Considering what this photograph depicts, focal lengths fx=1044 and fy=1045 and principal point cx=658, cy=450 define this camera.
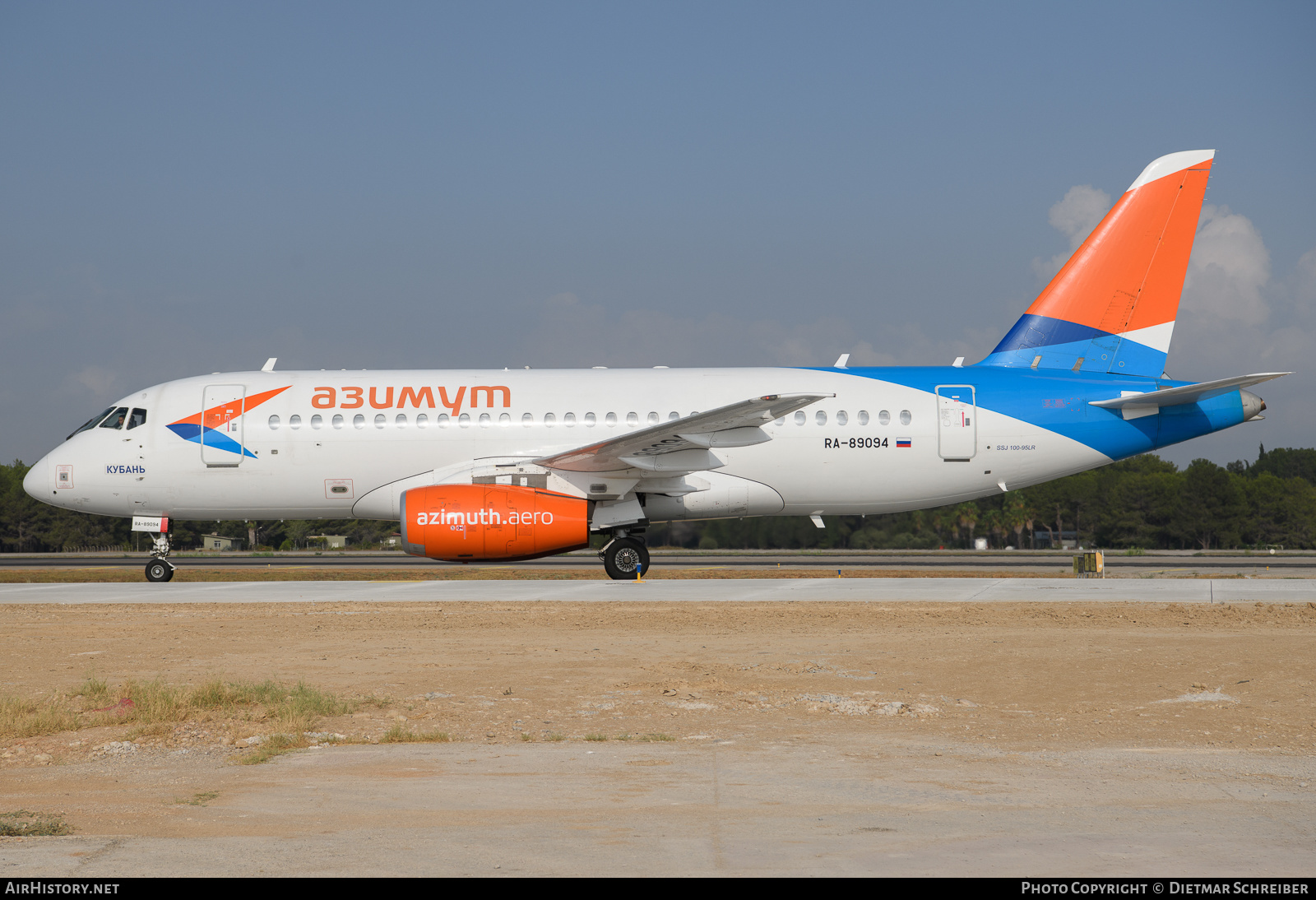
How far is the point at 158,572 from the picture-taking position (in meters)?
19.1

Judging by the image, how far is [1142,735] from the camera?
22.8 feet

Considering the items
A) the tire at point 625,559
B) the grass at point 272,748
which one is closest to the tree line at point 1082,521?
the tire at point 625,559

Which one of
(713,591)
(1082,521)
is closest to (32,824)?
(713,591)

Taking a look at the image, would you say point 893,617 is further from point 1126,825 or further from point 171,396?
point 171,396

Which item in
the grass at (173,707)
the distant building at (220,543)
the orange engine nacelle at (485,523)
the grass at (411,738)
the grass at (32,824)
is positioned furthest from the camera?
the distant building at (220,543)

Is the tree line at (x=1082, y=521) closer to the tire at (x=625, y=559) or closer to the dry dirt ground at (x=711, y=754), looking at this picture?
the tire at (x=625, y=559)

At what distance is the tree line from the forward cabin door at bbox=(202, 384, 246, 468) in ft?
91.4

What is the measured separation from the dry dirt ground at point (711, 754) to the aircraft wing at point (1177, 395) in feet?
20.3

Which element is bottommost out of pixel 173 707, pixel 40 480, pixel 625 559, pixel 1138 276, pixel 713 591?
pixel 173 707

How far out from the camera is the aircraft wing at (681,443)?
1638 centimetres

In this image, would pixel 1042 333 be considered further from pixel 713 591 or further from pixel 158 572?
pixel 158 572

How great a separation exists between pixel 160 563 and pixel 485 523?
7.04 m

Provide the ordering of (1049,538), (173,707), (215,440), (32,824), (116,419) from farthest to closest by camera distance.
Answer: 1. (1049,538)
2. (116,419)
3. (215,440)
4. (173,707)
5. (32,824)

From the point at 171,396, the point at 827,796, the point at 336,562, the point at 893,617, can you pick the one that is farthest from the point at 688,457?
the point at 336,562
